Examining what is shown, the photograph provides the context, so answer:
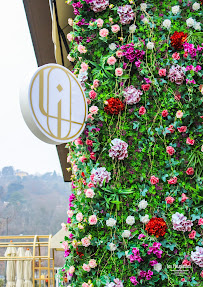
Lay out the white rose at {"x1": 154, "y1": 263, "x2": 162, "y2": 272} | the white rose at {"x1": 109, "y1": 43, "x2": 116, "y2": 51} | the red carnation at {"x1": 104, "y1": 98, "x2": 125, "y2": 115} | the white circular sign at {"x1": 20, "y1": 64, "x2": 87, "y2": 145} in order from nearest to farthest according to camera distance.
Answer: the white circular sign at {"x1": 20, "y1": 64, "x2": 87, "y2": 145} → the white rose at {"x1": 154, "y1": 263, "x2": 162, "y2": 272} → the red carnation at {"x1": 104, "y1": 98, "x2": 125, "y2": 115} → the white rose at {"x1": 109, "y1": 43, "x2": 116, "y2": 51}

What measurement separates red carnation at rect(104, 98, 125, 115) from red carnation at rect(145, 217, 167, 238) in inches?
40.6

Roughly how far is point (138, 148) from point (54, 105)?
90 cm

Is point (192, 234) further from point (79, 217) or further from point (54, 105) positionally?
point (54, 105)

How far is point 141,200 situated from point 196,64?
1.39m

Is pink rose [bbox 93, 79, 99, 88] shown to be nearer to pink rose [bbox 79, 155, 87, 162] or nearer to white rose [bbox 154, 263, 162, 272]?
pink rose [bbox 79, 155, 87, 162]

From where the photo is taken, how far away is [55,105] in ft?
8.35

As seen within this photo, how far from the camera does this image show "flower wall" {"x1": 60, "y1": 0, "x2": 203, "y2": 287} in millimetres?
2787

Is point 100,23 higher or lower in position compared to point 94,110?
higher

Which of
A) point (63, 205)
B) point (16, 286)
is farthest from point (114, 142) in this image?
point (63, 205)

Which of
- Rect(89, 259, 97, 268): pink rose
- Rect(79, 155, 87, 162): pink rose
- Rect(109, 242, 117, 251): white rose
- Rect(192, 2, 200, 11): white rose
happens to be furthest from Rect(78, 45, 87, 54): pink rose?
Rect(89, 259, 97, 268): pink rose

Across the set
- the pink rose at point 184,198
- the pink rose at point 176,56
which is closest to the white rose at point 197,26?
the pink rose at point 176,56

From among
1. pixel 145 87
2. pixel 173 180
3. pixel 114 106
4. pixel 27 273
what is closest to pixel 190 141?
pixel 173 180

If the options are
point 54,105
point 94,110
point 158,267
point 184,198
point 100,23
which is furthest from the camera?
point 100,23

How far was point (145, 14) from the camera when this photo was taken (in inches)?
122
